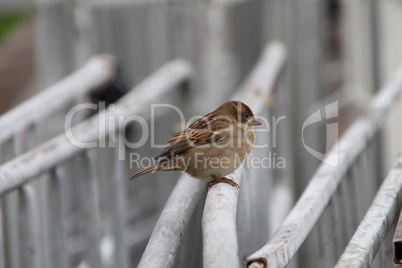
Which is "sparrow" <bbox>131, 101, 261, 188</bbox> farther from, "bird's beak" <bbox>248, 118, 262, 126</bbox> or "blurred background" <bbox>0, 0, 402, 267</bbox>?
"blurred background" <bbox>0, 0, 402, 267</bbox>

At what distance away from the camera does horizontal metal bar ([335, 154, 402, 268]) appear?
2.03 metres

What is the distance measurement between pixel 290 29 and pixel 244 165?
14.5ft

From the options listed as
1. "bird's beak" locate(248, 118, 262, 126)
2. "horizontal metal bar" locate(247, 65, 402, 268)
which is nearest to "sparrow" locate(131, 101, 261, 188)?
"bird's beak" locate(248, 118, 262, 126)

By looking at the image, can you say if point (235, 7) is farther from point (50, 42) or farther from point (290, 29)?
point (50, 42)

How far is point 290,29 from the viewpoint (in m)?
7.30

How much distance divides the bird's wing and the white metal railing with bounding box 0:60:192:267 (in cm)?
26

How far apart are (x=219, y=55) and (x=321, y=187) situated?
3615 millimetres

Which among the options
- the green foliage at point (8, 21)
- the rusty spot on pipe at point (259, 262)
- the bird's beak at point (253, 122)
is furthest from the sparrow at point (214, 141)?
the green foliage at point (8, 21)

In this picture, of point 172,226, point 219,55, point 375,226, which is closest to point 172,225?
point 172,226

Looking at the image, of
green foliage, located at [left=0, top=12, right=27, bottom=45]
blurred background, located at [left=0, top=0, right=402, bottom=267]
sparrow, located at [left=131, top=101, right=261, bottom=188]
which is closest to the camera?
sparrow, located at [left=131, top=101, right=261, bottom=188]

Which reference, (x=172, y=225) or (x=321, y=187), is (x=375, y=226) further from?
(x=172, y=225)

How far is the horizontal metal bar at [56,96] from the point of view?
132 inches

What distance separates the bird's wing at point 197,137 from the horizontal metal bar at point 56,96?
0.64 m

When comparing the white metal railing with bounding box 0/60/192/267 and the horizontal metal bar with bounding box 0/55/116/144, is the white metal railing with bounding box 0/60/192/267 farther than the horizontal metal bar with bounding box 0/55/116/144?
No
